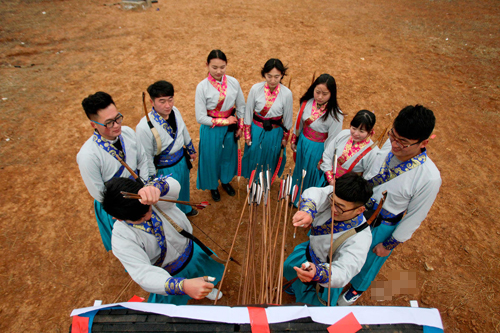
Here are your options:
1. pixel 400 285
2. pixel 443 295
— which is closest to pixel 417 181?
pixel 400 285

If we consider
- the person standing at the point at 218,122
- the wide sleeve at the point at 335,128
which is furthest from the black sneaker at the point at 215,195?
the wide sleeve at the point at 335,128

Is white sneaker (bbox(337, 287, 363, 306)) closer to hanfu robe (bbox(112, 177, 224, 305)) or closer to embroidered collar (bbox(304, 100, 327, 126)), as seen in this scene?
hanfu robe (bbox(112, 177, 224, 305))

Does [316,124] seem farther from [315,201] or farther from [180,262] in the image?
[180,262]

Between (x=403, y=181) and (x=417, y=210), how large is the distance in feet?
0.79

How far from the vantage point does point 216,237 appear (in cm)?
310

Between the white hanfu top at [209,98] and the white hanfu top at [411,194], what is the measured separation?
177cm

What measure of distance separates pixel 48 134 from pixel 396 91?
673 centimetres

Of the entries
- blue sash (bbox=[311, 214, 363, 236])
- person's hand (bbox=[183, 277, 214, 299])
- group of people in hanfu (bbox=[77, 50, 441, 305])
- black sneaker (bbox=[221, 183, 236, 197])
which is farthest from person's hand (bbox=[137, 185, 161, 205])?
black sneaker (bbox=[221, 183, 236, 197])

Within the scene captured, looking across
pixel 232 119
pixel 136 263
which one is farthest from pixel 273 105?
pixel 136 263

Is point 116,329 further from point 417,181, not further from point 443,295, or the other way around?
point 443,295

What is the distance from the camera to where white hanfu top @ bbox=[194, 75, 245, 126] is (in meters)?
2.78

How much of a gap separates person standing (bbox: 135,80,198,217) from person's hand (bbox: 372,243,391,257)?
6.61 ft

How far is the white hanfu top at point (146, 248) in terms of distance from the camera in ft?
4.58

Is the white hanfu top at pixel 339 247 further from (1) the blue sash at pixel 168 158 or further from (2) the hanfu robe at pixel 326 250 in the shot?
(1) the blue sash at pixel 168 158
